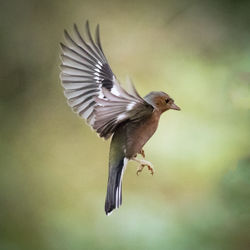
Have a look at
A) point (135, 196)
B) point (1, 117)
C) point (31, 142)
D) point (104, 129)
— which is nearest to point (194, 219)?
point (135, 196)

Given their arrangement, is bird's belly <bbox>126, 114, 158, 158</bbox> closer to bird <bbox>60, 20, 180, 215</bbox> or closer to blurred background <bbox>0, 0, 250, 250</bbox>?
bird <bbox>60, 20, 180, 215</bbox>

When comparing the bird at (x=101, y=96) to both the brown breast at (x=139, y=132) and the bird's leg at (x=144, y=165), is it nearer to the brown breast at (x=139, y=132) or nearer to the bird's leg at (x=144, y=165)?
the brown breast at (x=139, y=132)

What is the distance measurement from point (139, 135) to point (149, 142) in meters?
0.29

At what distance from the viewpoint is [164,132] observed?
1.66 m

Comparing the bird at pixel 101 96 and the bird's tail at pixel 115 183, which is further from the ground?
the bird at pixel 101 96

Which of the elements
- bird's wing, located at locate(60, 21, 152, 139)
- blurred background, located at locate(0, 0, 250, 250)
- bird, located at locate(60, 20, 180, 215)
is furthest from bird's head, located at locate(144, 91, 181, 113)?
blurred background, located at locate(0, 0, 250, 250)

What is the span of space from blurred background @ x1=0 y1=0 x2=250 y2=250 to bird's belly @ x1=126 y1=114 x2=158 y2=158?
230mm

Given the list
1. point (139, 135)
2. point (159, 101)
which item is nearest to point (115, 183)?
point (139, 135)

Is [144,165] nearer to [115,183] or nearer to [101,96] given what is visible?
[115,183]

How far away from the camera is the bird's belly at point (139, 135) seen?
1343mm

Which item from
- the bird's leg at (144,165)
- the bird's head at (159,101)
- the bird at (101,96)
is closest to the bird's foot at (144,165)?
the bird's leg at (144,165)

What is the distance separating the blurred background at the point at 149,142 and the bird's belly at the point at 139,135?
0.23m

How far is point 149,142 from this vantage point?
164 cm

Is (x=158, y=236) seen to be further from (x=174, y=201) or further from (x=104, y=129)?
(x=104, y=129)
